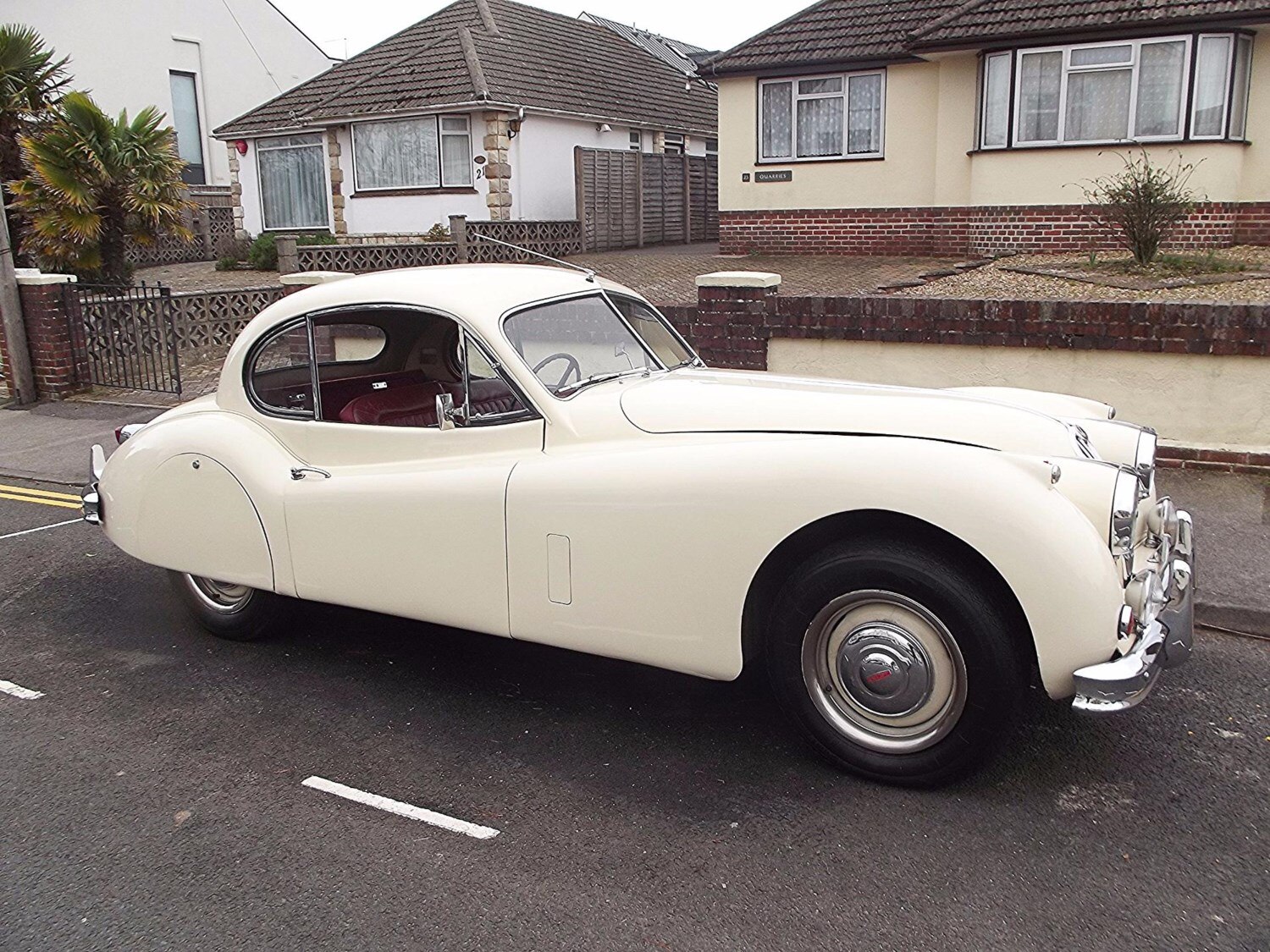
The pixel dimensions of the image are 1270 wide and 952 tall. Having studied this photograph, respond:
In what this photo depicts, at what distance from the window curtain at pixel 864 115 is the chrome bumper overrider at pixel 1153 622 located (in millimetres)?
14171

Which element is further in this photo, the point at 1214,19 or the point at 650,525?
the point at 1214,19

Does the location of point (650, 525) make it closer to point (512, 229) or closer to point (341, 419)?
point (341, 419)

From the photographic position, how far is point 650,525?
379 centimetres

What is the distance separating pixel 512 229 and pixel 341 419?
49.2 ft

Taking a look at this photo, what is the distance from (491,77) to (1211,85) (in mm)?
12198

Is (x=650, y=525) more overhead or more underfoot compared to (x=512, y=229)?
more underfoot

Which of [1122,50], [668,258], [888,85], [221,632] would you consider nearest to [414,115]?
[668,258]

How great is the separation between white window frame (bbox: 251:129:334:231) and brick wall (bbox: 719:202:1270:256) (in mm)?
8638

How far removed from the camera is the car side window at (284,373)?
4.86m

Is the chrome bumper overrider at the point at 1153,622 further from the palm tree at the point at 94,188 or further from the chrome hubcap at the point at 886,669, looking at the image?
the palm tree at the point at 94,188

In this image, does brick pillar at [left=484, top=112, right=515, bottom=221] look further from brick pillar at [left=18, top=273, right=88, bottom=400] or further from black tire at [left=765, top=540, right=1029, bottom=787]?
black tire at [left=765, top=540, right=1029, bottom=787]

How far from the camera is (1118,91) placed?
14.7 meters

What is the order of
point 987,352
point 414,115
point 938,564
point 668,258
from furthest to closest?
point 414,115 < point 668,258 < point 987,352 < point 938,564

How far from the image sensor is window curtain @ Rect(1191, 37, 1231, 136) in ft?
46.0
